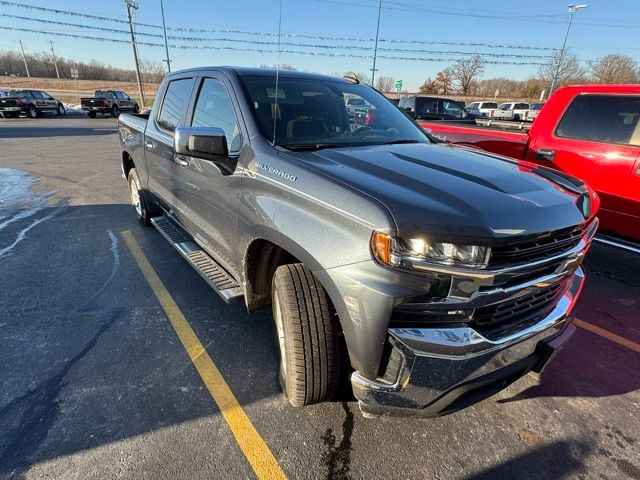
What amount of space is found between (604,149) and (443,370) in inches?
156

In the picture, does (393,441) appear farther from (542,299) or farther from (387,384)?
(542,299)

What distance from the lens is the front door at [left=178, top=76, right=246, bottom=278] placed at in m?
2.72

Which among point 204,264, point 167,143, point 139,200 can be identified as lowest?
point 139,200


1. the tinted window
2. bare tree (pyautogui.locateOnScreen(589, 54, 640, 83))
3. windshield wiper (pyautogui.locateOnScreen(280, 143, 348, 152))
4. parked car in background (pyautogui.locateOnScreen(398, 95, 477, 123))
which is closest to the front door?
windshield wiper (pyautogui.locateOnScreen(280, 143, 348, 152))

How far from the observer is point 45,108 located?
89.4ft

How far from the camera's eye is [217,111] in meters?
3.10

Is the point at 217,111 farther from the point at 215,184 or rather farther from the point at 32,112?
the point at 32,112

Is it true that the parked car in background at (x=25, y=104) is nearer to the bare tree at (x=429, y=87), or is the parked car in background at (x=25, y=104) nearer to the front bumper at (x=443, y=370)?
the front bumper at (x=443, y=370)

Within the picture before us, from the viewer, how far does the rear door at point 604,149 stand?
413 centimetres

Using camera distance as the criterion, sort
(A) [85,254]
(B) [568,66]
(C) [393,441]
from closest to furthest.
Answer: (C) [393,441], (A) [85,254], (B) [568,66]

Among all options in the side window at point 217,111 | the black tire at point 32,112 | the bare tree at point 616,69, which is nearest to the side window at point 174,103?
the side window at point 217,111

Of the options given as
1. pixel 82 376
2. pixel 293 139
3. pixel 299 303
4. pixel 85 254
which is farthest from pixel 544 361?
pixel 85 254

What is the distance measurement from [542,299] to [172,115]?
365 cm

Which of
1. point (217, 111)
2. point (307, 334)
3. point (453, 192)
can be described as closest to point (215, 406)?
point (307, 334)
